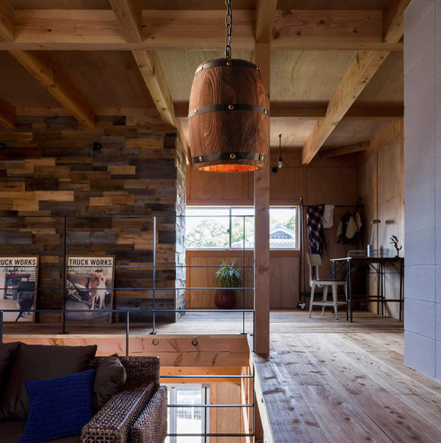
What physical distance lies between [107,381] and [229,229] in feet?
18.4

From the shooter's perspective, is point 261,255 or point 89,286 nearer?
point 261,255

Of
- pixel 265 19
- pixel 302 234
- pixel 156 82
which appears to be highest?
pixel 265 19

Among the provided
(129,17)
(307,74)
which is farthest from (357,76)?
(129,17)

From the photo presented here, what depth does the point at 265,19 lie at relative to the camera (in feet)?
11.6

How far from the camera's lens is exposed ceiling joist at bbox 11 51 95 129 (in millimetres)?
4293

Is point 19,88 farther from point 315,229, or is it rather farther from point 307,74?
point 315,229

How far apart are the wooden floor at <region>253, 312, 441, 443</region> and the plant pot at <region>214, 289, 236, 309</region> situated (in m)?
3.17

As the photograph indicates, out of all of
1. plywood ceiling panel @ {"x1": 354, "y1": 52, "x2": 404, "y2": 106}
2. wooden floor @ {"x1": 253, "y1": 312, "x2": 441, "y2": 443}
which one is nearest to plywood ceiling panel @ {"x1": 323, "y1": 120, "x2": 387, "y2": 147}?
plywood ceiling panel @ {"x1": 354, "y1": 52, "x2": 404, "y2": 106}

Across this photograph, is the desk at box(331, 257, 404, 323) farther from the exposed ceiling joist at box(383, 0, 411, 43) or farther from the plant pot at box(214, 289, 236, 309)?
the exposed ceiling joist at box(383, 0, 411, 43)

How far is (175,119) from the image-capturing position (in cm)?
607

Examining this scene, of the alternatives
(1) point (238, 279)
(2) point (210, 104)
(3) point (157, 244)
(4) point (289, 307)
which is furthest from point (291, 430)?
(4) point (289, 307)

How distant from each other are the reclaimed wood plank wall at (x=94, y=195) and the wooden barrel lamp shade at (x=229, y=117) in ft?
14.5

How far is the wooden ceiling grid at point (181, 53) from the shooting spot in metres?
3.74

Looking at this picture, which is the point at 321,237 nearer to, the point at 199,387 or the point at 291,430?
the point at 199,387
